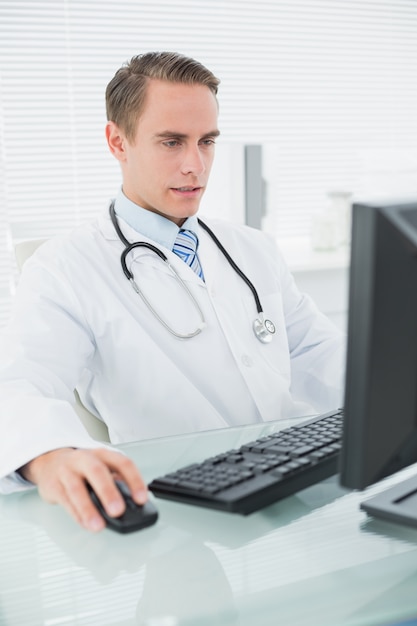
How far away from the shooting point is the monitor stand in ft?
2.56

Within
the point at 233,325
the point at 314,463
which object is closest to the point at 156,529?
the point at 314,463

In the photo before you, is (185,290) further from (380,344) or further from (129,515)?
(380,344)

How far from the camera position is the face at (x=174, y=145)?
1.49 m

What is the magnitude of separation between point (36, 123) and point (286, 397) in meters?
1.73

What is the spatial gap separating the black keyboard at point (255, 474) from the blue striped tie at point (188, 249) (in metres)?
0.64

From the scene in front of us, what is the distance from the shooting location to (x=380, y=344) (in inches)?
25.7

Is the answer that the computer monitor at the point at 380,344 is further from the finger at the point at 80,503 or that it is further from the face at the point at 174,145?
the face at the point at 174,145

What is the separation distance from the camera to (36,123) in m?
2.76

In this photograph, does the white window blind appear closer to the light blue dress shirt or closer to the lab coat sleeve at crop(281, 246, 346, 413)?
the lab coat sleeve at crop(281, 246, 346, 413)

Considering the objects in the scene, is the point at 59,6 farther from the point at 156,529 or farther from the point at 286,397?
the point at 156,529

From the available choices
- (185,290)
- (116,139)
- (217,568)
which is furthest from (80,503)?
(116,139)

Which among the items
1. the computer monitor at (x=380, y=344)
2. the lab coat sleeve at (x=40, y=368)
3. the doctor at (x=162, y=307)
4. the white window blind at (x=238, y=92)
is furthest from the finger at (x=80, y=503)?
the white window blind at (x=238, y=92)

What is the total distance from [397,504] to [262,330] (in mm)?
726

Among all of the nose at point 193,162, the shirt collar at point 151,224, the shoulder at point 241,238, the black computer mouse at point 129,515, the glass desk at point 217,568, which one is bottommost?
the glass desk at point 217,568
